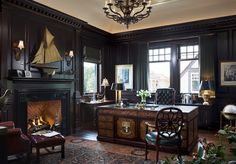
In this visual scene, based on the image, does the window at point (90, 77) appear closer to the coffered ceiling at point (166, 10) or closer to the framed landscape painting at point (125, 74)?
the framed landscape painting at point (125, 74)

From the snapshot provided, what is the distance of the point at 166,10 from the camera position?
6.35m

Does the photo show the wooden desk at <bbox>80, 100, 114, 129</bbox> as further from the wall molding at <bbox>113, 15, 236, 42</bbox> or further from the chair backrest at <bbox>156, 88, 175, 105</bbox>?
the wall molding at <bbox>113, 15, 236, 42</bbox>

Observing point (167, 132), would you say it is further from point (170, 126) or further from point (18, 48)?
point (18, 48)

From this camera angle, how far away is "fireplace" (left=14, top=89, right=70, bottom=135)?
451 cm

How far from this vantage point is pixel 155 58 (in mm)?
→ 7371

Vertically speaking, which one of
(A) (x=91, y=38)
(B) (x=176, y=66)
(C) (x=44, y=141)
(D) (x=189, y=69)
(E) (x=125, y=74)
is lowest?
(C) (x=44, y=141)

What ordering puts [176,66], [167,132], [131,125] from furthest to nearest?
1. [176,66]
2. [131,125]
3. [167,132]

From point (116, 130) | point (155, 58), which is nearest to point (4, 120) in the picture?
point (116, 130)

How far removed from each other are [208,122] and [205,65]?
5.52ft

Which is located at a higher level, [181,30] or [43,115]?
[181,30]

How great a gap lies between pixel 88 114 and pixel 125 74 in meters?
2.16

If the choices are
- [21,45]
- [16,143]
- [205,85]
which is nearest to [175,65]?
[205,85]

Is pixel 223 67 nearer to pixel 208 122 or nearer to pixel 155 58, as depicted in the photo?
pixel 208 122

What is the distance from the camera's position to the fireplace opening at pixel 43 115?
496cm
